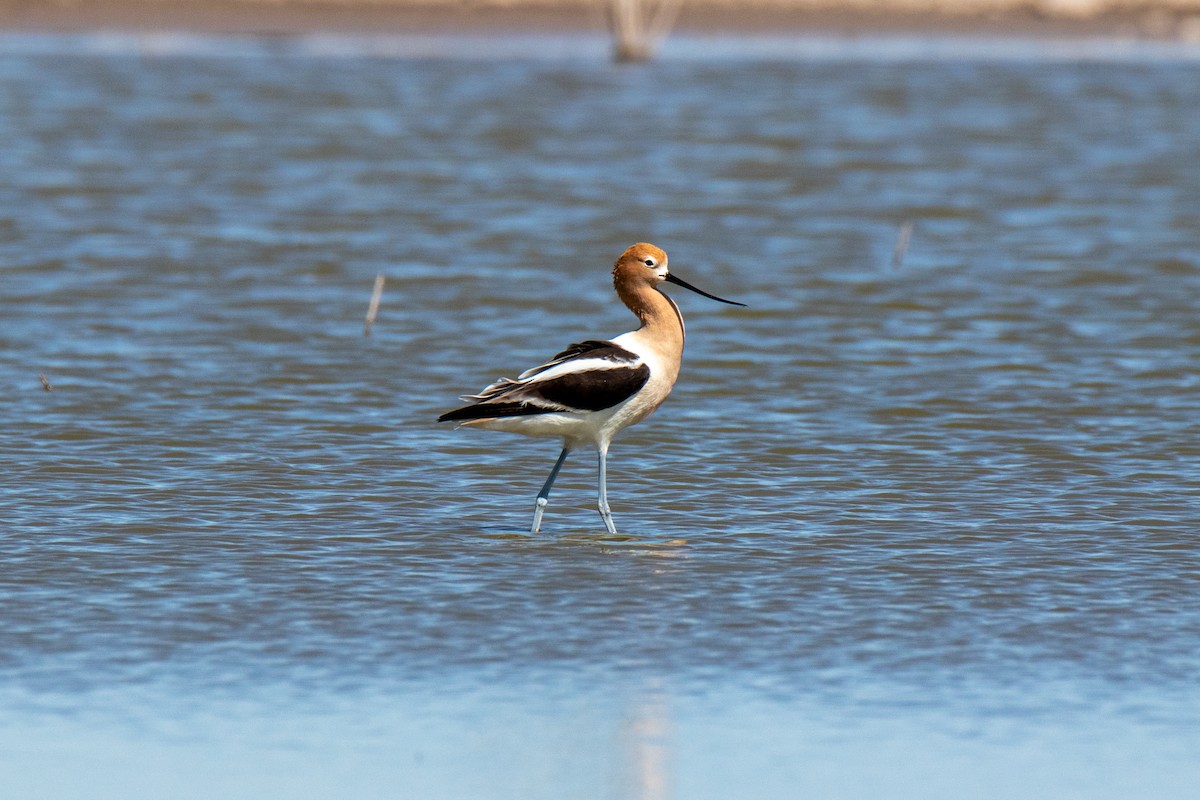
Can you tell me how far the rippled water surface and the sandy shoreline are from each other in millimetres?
13157

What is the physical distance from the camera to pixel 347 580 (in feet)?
26.0

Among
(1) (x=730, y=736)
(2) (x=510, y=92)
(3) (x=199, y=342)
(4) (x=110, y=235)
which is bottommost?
(1) (x=730, y=736)

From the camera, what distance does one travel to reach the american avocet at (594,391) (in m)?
8.51

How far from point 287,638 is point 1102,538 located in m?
3.61

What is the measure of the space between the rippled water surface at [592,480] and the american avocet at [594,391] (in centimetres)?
46

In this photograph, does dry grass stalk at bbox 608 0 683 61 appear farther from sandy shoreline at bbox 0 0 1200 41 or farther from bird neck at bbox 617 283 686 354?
bird neck at bbox 617 283 686 354

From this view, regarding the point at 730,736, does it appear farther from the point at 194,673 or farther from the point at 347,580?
the point at 347,580

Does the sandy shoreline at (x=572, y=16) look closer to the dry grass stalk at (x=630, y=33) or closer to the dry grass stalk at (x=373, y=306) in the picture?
the dry grass stalk at (x=630, y=33)

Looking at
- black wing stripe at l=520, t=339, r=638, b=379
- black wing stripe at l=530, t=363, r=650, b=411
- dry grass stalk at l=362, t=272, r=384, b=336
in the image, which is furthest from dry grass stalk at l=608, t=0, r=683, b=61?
black wing stripe at l=530, t=363, r=650, b=411

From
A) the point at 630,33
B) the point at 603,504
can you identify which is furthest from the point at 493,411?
the point at 630,33

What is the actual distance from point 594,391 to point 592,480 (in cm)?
158

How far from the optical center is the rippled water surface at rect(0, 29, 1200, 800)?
20.0 ft

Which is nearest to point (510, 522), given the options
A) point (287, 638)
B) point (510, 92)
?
point (287, 638)

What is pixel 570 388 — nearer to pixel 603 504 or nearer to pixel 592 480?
pixel 603 504
